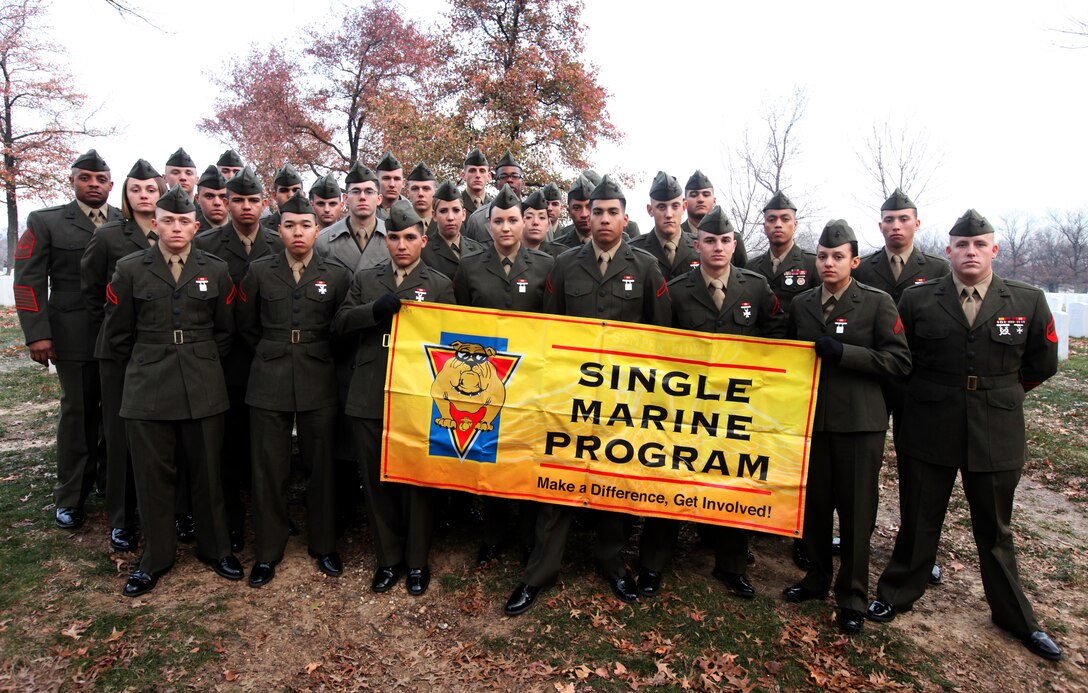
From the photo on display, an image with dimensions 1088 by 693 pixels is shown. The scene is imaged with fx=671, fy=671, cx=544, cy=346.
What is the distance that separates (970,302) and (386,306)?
13.6 ft

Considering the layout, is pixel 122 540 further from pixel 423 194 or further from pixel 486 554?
pixel 423 194

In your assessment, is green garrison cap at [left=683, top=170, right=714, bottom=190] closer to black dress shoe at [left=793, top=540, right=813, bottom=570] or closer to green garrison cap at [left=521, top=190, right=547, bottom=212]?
green garrison cap at [left=521, top=190, right=547, bottom=212]

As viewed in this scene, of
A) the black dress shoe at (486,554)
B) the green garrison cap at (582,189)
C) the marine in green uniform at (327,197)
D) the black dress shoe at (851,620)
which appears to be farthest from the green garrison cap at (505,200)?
the black dress shoe at (851,620)

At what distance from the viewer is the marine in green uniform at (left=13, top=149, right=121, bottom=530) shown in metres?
5.70

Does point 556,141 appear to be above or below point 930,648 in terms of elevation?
above

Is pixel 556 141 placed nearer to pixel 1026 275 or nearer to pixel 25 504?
pixel 25 504

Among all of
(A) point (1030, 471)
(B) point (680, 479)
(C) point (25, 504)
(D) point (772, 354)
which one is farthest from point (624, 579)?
(A) point (1030, 471)

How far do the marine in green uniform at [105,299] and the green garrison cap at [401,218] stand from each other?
2124mm

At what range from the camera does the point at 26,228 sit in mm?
5641

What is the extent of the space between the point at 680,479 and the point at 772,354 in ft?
3.71

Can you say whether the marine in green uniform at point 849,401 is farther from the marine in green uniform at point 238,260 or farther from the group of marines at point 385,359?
the marine in green uniform at point 238,260

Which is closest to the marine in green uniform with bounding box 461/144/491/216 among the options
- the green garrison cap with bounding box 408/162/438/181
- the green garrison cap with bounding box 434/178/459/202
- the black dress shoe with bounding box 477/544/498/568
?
the green garrison cap with bounding box 408/162/438/181

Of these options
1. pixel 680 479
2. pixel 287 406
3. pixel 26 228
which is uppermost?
pixel 26 228

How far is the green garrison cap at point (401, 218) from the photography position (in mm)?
5055
